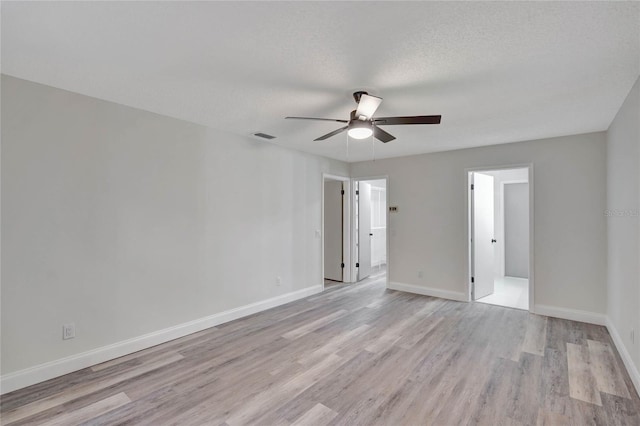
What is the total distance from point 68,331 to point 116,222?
1037mm

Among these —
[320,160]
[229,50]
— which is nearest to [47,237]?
[229,50]

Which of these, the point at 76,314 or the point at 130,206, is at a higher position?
the point at 130,206

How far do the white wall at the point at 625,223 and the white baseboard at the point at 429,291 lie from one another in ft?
5.88

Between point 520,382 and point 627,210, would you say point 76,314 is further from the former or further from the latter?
point 627,210

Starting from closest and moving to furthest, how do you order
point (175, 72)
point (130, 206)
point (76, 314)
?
point (175, 72)
point (76, 314)
point (130, 206)

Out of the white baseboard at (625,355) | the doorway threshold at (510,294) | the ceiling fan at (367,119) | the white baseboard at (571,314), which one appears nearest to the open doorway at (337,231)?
the doorway threshold at (510,294)

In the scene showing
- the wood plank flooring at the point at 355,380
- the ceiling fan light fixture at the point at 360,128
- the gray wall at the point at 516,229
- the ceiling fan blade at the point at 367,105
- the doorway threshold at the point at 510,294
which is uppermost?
the ceiling fan blade at the point at 367,105

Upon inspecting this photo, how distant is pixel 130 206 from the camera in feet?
10.2

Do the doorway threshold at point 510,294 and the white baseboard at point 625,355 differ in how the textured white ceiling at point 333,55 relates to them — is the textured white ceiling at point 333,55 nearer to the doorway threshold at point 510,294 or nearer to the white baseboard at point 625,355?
the white baseboard at point 625,355

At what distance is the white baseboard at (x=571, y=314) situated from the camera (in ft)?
12.9

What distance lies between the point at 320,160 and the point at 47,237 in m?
3.97

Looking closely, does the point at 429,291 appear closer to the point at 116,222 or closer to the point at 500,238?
the point at 500,238

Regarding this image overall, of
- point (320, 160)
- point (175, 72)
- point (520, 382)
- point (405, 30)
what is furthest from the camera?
point (320, 160)

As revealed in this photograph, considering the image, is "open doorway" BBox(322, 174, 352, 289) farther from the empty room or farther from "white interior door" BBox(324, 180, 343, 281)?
the empty room
